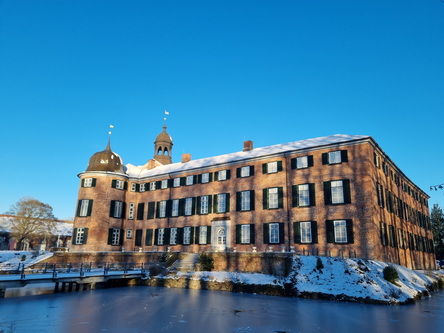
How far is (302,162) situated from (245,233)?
290 inches

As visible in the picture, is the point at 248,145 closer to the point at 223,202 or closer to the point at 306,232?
the point at 223,202

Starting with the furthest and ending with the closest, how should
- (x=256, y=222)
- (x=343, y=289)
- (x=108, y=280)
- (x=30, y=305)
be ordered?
(x=256, y=222) → (x=108, y=280) → (x=343, y=289) → (x=30, y=305)

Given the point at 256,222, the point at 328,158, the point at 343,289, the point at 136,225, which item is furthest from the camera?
the point at 136,225

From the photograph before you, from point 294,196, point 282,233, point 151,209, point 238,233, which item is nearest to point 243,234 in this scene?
point 238,233

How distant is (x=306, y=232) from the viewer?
24438 mm

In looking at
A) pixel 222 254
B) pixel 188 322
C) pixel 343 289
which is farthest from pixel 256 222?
pixel 188 322

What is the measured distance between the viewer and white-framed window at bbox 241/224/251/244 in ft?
88.9

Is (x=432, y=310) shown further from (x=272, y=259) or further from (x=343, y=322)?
(x=272, y=259)

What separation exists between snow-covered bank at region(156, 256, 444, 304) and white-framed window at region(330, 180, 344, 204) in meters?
4.78

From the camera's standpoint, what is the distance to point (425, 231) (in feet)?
123

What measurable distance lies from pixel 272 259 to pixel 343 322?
985 cm

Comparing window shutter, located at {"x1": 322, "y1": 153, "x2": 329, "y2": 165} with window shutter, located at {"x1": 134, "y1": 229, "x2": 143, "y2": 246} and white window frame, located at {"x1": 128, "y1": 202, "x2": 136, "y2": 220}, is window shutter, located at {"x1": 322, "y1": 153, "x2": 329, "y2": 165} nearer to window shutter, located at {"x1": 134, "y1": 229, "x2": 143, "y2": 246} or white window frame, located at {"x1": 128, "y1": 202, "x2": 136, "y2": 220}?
window shutter, located at {"x1": 134, "y1": 229, "x2": 143, "y2": 246}

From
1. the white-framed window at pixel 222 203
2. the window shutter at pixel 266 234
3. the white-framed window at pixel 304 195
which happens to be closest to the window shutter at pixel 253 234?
the window shutter at pixel 266 234

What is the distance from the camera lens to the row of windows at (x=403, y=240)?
78.4 feet
